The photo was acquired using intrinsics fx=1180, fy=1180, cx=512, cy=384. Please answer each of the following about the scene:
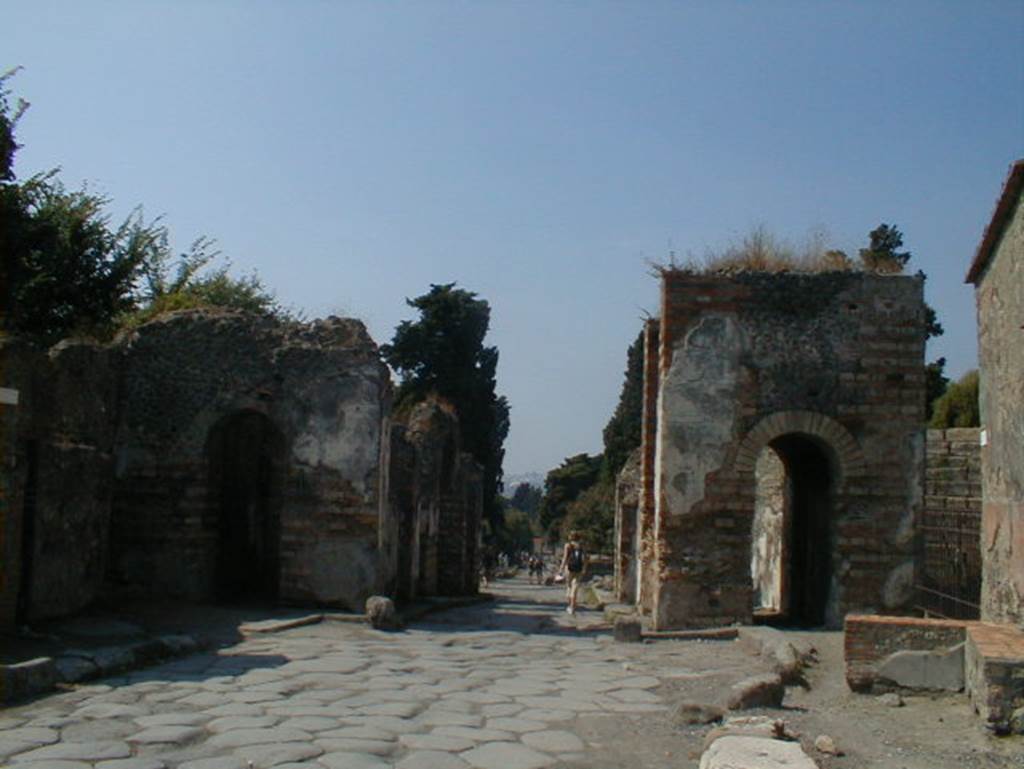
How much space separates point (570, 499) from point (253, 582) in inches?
2309

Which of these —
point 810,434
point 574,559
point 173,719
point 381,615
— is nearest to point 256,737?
point 173,719

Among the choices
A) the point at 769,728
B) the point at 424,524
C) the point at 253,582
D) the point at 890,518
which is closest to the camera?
the point at 769,728

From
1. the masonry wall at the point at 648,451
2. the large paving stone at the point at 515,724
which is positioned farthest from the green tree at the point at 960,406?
the large paving stone at the point at 515,724

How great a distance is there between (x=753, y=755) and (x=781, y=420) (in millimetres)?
7885

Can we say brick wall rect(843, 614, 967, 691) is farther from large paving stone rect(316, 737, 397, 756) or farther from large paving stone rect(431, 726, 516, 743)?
large paving stone rect(316, 737, 397, 756)

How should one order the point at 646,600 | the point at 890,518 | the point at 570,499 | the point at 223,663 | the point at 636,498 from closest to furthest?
the point at 223,663
the point at 890,518
the point at 646,600
the point at 636,498
the point at 570,499

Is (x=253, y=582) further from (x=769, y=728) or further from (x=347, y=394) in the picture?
(x=769, y=728)

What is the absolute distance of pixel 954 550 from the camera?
1279cm

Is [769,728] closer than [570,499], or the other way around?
[769,728]

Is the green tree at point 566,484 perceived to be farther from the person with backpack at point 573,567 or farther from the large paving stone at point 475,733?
the large paving stone at point 475,733

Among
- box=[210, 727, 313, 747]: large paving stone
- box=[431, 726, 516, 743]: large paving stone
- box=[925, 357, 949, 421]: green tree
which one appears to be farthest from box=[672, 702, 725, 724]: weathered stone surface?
box=[925, 357, 949, 421]: green tree

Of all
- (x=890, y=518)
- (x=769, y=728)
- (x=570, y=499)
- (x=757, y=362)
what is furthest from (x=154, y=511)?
(x=570, y=499)

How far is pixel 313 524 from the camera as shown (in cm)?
1344

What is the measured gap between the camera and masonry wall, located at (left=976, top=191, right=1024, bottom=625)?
24.6 feet
